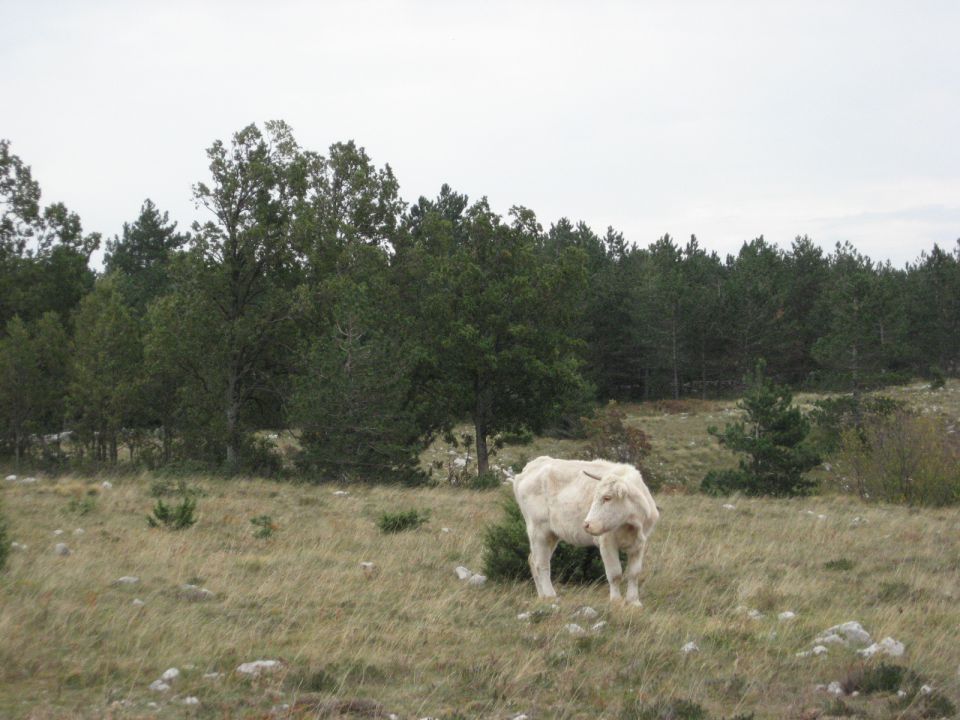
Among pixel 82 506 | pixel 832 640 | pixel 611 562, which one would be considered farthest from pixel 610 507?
pixel 82 506

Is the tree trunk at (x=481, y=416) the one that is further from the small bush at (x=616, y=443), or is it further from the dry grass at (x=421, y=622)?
the dry grass at (x=421, y=622)

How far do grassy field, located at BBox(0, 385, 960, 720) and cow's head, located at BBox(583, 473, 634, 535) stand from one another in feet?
2.95

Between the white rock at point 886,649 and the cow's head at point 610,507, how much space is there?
9.56 feet

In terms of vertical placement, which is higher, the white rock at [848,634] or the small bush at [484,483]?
the white rock at [848,634]

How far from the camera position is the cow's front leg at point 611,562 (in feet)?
31.1

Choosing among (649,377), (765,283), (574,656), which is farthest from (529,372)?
(765,283)

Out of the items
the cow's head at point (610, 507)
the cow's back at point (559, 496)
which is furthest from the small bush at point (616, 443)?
the cow's head at point (610, 507)

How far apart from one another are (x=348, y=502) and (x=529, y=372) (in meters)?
11.2

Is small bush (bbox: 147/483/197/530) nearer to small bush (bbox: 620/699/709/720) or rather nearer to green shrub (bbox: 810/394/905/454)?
small bush (bbox: 620/699/709/720)

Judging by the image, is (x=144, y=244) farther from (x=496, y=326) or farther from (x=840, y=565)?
(x=840, y=565)

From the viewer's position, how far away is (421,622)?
8.35 meters

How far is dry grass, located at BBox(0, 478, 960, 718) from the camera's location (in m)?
6.25

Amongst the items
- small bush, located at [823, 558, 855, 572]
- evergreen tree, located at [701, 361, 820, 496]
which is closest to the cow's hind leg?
small bush, located at [823, 558, 855, 572]

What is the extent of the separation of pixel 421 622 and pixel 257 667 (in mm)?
2159
